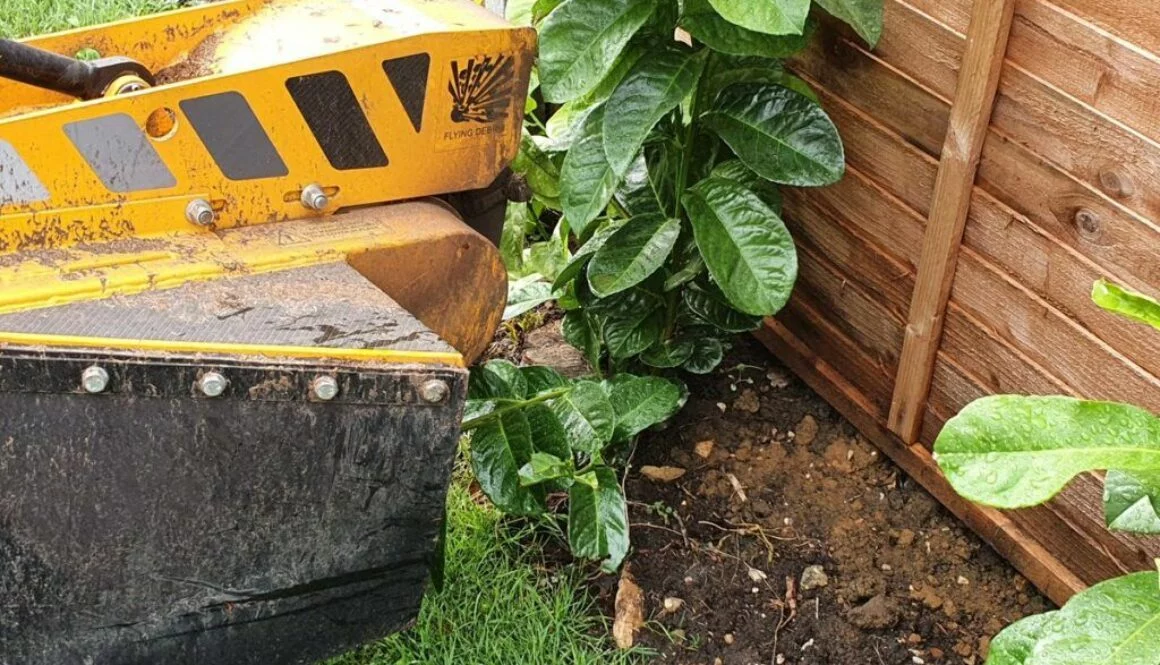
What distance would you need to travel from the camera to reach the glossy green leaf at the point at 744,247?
235 cm

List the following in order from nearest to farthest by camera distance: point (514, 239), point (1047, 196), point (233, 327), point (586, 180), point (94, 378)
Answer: point (94, 378) → point (233, 327) → point (1047, 196) → point (586, 180) → point (514, 239)

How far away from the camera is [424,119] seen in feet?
7.43

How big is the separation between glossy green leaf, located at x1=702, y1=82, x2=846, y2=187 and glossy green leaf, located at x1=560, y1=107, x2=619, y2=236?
239 mm

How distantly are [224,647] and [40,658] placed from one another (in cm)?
26

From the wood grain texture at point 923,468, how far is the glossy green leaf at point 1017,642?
33.1 inches

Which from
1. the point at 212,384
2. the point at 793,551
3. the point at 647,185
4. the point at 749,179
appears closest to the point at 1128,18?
the point at 749,179

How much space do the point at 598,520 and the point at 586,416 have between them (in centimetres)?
20

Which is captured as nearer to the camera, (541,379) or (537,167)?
(541,379)

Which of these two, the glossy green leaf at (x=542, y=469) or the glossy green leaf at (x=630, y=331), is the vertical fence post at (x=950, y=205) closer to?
the glossy green leaf at (x=630, y=331)

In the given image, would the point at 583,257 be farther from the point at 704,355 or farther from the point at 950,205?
the point at 950,205

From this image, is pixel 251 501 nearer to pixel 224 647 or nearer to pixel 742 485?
pixel 224 647

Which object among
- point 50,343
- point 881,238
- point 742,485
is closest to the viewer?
point 50,343

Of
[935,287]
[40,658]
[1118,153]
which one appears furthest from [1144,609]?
[40,658]

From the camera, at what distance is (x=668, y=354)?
2.77 m
